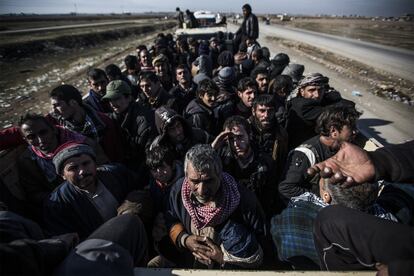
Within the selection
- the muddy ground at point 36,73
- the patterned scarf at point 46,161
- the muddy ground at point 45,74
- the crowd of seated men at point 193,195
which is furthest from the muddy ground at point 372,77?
the muddy ground at point 36,73

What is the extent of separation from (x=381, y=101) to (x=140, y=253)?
9.06m

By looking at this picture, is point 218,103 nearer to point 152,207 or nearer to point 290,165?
point 290,165

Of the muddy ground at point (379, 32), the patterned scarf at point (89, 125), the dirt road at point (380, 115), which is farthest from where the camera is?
the muddy ground at point (379, 32)

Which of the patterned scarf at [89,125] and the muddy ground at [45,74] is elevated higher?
the patterned scarf at [89,125]

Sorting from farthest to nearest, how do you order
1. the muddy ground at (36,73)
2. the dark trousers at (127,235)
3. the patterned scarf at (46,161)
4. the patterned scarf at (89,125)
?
the muddy ground at (36,73), the patterned scarf at (89,125), the patterned scarf at (46,161), the dark trousers at (127,235)

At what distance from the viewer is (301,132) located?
3553 mm

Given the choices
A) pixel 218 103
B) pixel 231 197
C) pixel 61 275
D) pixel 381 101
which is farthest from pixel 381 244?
pixel 381 101

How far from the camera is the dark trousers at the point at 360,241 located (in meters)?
1.04

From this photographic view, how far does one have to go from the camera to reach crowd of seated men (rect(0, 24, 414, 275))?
1180mm

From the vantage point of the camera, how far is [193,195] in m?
2.00

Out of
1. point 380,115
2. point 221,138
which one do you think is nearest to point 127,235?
point 221,138

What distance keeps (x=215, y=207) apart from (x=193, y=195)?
7.5 inches

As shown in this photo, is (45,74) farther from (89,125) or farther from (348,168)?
(348,168)

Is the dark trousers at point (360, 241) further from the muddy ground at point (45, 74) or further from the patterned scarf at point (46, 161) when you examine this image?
the muddy ground at point (45, 74)
